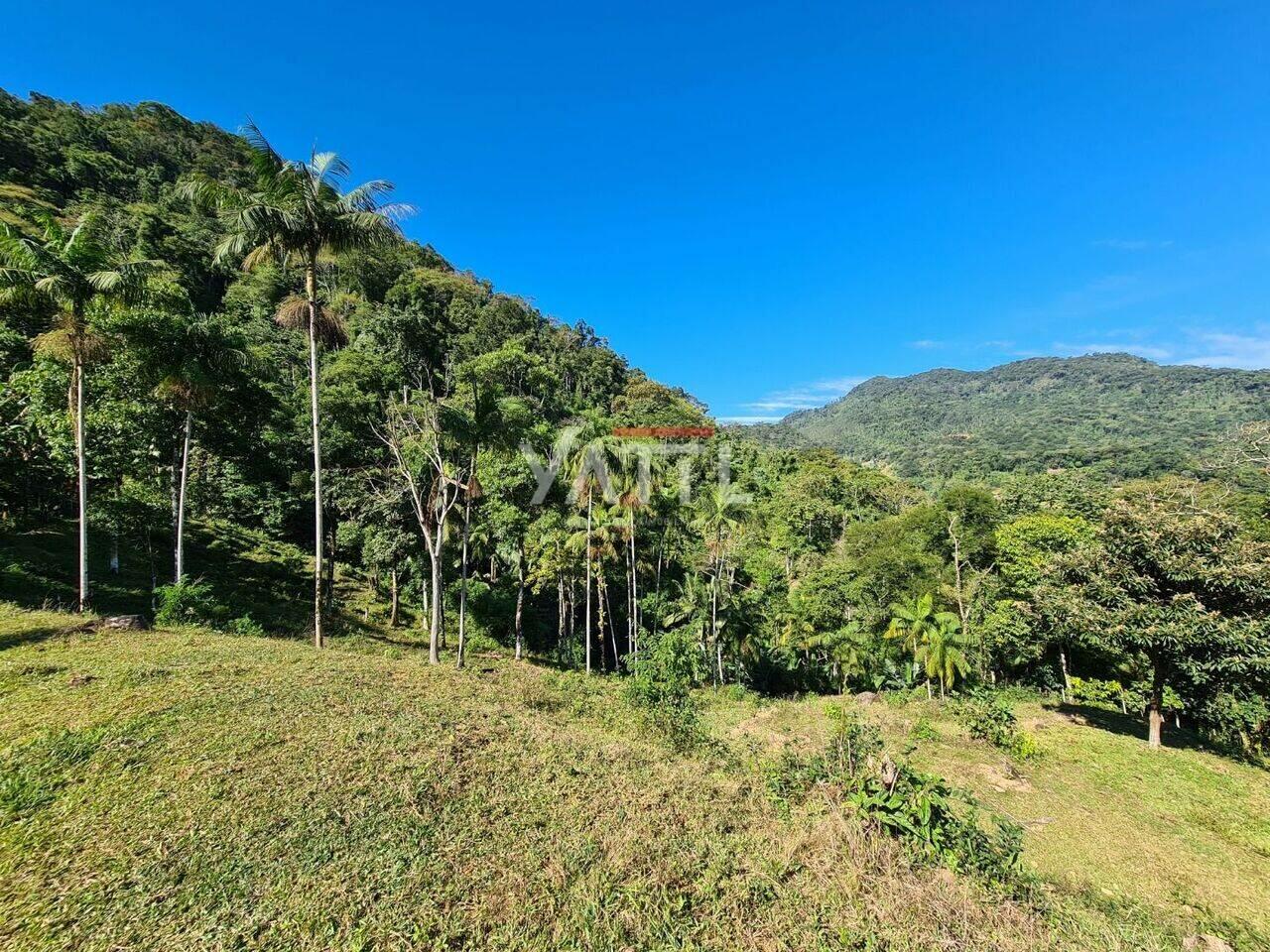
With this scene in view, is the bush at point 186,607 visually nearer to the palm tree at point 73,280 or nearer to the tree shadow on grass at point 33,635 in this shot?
the palm tree at point 73,280

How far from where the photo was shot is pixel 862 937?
4691 millimetres

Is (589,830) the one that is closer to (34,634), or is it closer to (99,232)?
(34,634)

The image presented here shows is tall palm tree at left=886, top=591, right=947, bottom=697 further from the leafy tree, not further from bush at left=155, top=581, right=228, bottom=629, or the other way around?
bush at left=155, top=581, right=228, bottom=629

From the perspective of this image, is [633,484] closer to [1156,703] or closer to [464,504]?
[464,504]

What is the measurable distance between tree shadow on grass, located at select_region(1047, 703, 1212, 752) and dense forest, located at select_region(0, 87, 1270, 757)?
62cm

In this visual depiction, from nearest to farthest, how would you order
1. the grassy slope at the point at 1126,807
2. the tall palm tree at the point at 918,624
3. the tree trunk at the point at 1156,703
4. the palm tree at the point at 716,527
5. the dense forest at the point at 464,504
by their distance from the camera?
the grassy slope at the point at 1126,807 → the dense forest at the point at 464,504 → the tree trunk at the point at 1156,703 → the tall palm tree at the point at 918,624 → the palm tree at the point at 716,527

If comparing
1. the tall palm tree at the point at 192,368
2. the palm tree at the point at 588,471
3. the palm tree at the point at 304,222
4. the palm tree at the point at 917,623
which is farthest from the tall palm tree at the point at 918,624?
the tall palm tree at the point at 192,368

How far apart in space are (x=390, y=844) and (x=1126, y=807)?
14.1 m

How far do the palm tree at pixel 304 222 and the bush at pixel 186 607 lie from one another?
11.8 feet

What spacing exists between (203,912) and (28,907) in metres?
1.25

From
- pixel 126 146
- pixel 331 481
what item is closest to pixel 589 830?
pixel 331 481

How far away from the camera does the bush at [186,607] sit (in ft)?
43.0

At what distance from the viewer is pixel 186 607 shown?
13.5 m

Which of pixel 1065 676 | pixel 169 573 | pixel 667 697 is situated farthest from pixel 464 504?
pixel 1065 676
